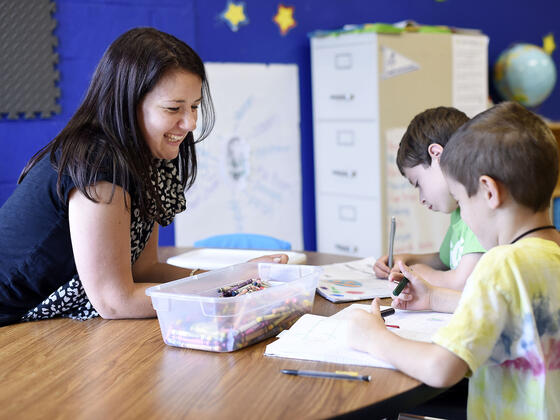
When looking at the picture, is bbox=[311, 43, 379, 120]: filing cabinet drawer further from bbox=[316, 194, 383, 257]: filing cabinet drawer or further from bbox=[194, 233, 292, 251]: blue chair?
bbox=[194, 233, 292, 251]: blue chair

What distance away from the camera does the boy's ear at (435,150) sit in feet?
5.14

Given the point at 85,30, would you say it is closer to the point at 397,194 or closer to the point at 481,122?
the point at 397,194

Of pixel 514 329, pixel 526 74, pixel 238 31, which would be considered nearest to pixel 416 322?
pixel 514 329

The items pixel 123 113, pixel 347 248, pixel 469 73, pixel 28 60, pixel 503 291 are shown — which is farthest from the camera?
pixel 469 73

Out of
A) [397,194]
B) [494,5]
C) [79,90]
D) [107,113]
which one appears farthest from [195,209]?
[494,5]

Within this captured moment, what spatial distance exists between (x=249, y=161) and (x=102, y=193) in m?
2.17

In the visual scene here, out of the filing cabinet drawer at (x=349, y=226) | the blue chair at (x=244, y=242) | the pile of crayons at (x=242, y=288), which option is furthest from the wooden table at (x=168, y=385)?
the filing cabinet drawer at (x=349, y=226)

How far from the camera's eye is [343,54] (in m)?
3.39

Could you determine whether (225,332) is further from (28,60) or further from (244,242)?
(28,60)

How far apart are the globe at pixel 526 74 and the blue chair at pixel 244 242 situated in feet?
8.23

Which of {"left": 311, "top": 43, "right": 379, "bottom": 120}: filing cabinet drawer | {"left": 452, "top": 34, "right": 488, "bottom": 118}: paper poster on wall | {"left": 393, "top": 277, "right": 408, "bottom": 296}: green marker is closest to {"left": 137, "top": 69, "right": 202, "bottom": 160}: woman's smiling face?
{"left": 393, "top": 277, "right": 408, "bottom": 296}: green marker

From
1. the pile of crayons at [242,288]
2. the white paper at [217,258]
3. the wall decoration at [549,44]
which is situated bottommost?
the white paper at [217,258]

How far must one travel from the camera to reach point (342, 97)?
342 centimetres

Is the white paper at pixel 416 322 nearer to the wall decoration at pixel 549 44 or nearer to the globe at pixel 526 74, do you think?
the globe at pixel 526 74
